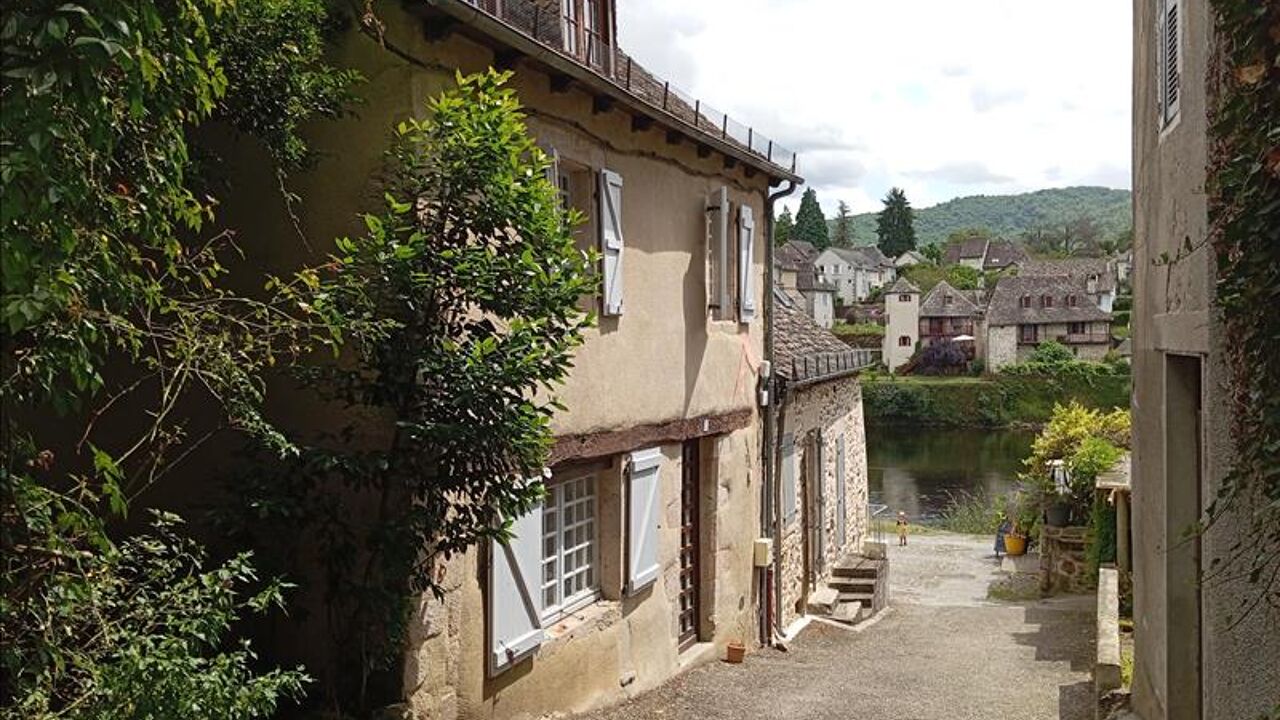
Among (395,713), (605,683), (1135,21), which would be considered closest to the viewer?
(395,713)

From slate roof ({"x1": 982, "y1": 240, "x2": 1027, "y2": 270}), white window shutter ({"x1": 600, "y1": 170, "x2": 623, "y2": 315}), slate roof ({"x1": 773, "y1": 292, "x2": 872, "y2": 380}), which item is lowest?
Result: slate roof ({"x1": 773, "y1": 292, "x2": 872, "y2": 380})

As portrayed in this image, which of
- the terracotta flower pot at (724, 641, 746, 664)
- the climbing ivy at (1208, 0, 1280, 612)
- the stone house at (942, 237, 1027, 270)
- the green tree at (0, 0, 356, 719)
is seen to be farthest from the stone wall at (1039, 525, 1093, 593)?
the stone house at (942, 237, 1027, 270)

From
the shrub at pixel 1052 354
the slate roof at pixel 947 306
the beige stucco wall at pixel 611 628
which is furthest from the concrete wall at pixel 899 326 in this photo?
the beige stucco wall at pixel 611 628

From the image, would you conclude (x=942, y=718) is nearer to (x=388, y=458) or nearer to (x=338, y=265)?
(x=388, y=458)

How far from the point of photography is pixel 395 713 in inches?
218

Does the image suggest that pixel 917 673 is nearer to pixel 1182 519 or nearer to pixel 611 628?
pixel 611 628

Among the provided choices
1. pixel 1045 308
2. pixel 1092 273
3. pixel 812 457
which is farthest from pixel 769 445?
pixel 1092 273

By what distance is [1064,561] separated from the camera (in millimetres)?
14625

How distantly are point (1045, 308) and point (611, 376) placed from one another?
185ft

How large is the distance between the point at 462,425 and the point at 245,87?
1.88 meters

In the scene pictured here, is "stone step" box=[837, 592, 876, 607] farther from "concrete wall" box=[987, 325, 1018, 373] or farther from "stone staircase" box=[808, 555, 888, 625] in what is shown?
"concrete wall" box=[987, 325, 1018, 373]

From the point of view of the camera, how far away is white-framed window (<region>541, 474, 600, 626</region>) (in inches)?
298

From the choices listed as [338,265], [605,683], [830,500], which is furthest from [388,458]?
[830,500]

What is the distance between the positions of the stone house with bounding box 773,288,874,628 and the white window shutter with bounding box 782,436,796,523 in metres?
0.01
